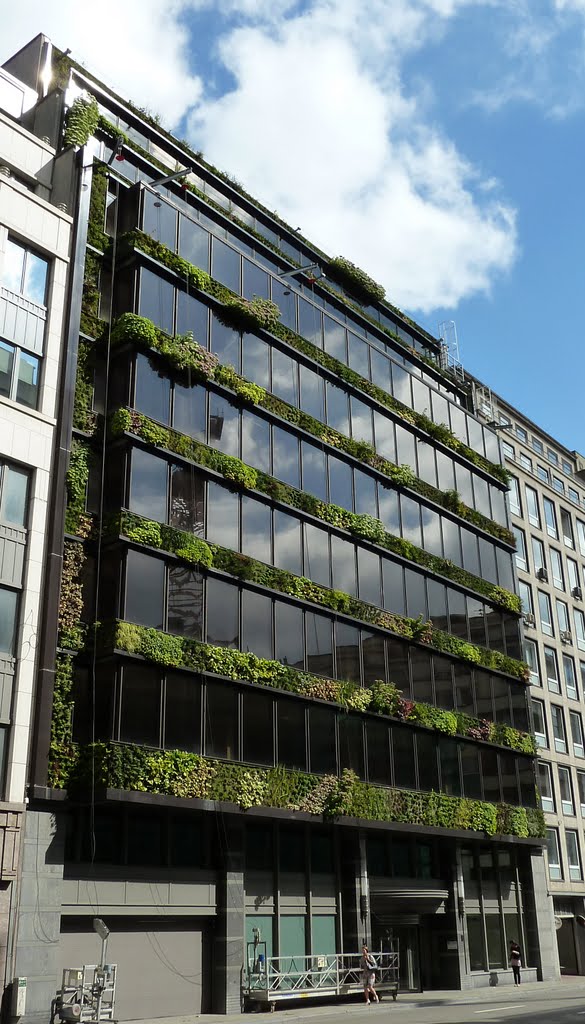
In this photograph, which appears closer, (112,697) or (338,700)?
(112,697)

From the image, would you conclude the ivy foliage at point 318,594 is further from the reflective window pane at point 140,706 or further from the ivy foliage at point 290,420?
the reflective window pane at point 140,706

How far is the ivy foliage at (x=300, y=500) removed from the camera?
96.6 feet

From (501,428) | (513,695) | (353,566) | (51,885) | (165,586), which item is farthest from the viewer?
(501,428)

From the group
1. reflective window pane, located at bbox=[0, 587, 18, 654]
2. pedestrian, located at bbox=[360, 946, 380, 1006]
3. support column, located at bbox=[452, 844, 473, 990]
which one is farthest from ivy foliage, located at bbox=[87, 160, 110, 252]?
support column, located at bbox=[452, 844, 473, 990]

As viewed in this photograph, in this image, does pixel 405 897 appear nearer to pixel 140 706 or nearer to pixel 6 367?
pixel 140 706

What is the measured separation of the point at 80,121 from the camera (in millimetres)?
31766

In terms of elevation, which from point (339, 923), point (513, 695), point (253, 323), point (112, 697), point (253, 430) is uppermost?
point (253, 323)

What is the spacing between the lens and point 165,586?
28.9 meters

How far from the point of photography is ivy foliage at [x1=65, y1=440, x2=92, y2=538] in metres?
27.8

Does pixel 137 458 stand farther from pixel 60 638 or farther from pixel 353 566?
pixel 353 566

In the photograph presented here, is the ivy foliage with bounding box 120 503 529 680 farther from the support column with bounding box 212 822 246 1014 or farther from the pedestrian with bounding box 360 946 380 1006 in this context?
the pedestrian with bounding box 360 946 380 1006

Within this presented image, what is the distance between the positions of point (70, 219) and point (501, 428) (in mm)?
30268

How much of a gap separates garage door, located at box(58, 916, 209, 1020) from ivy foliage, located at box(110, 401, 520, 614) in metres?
13.9

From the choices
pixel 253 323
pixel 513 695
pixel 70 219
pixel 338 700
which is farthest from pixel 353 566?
pixel 70 219
